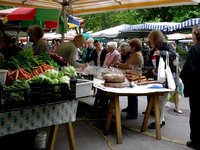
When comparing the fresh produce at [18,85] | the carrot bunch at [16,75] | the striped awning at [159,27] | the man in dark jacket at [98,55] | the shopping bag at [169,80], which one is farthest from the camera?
the striped awning at [159,27]

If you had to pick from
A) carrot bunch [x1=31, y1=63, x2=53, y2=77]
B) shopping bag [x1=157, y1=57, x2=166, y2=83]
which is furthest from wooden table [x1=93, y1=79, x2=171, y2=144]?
carrot bunch [x1=31, y1=63, x2=53, y2=77]

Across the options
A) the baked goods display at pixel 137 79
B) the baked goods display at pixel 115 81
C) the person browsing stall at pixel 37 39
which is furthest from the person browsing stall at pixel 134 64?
the person browsing stall at pixel 37 39

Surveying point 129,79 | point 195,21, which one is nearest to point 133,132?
point 129,79

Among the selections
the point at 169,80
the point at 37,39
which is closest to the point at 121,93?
the point at 169,80

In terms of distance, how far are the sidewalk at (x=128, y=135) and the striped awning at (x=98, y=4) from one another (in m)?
2.44

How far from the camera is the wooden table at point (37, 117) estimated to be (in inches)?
113

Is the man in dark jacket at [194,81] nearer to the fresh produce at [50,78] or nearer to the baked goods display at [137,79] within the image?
the baked goods display at [137,79]

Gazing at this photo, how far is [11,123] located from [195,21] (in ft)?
33.1

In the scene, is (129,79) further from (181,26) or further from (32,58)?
(181,26)

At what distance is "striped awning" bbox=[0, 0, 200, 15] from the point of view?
19.3 ft

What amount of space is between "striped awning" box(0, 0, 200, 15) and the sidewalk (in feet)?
8.00

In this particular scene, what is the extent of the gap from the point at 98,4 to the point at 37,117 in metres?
5.06

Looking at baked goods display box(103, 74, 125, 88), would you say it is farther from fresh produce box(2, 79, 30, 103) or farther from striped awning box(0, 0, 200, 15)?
striped awning box(0, 0, 200, 15)

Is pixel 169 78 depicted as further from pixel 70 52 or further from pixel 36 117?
pixel 36 117
